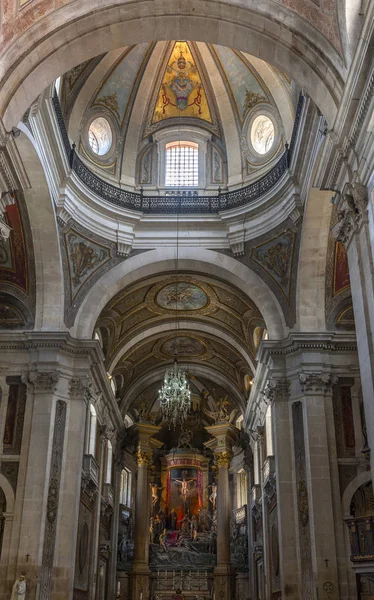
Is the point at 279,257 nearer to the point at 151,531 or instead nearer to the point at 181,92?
the point at 181,92

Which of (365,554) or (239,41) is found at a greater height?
(239,41)

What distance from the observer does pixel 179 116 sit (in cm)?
2016

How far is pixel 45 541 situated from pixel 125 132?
11.5 metres

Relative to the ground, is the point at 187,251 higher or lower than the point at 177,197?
lower

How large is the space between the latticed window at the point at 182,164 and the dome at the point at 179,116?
0.10ft

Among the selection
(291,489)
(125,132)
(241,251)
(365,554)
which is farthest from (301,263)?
(365,554)

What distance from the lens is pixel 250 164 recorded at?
63.3 feet

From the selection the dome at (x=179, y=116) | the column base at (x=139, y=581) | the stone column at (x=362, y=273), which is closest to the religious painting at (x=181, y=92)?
the dome at (x=179, y=116)

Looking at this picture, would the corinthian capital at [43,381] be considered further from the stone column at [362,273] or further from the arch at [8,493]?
the stone column at [362,273]

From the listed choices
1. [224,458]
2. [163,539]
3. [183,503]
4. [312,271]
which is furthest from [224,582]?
[312,271]

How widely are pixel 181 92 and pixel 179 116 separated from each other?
705 mm

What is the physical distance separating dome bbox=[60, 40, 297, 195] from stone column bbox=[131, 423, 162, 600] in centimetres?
1253

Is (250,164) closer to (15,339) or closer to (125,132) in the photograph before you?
(125,132)

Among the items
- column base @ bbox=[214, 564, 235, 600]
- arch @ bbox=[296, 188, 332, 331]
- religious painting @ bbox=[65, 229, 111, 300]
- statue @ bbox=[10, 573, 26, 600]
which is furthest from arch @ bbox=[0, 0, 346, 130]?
column base @ bbox=[214, 564, 235, 600]
